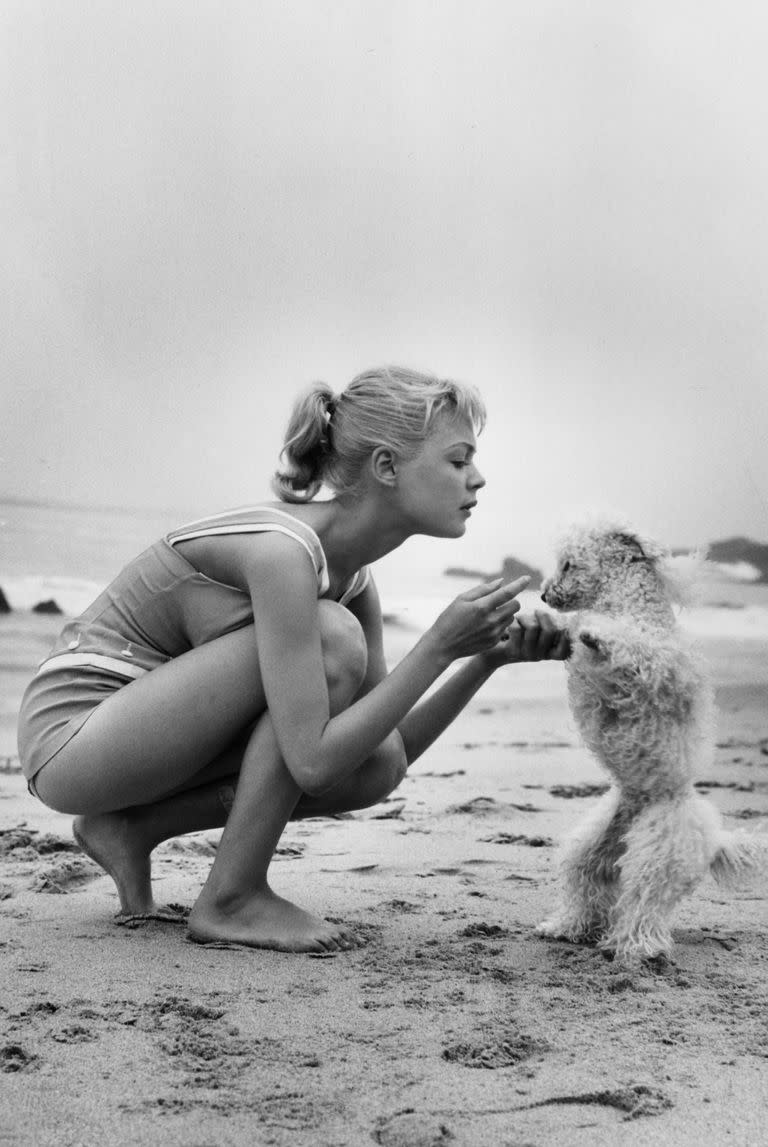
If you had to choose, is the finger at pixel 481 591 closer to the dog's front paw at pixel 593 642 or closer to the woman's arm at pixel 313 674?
the woman's arm at pixel 313 674

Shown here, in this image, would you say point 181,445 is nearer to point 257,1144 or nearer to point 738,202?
point 738,202

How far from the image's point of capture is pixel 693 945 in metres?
1.89

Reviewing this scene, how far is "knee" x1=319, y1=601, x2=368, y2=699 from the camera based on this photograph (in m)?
1.88

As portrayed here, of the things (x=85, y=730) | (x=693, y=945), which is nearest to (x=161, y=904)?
(x=85, y=730)

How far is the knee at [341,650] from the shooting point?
188 cm

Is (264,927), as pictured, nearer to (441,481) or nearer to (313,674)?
(313,674)

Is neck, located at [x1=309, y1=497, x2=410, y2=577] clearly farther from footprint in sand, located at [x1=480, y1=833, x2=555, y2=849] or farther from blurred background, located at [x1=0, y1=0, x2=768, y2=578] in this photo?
blurred background, located at [x1=0, y1=0, x2=768, y2=578]

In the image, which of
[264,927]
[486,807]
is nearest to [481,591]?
[264,927]

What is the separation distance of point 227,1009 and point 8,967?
36 centimetres

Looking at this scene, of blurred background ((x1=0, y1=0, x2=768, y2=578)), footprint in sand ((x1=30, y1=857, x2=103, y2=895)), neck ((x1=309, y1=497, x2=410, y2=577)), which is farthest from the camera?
blurred background ((x1=0, y1=0, x2=768, y2=578))

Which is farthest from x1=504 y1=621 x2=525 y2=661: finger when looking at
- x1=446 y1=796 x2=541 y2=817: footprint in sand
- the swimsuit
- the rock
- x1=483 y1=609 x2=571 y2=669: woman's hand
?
the rock

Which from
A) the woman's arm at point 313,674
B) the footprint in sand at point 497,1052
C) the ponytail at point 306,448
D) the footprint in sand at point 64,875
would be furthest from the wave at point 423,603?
the footprint in sand at point 497,1052

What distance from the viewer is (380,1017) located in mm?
1476

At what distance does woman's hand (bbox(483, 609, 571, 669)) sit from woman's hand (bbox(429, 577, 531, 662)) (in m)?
0.06
